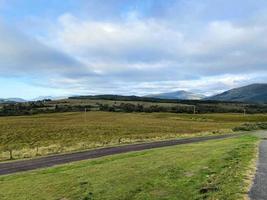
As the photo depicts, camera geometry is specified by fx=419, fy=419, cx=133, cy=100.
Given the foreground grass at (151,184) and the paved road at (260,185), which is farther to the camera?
the foreground grass at (151,184)

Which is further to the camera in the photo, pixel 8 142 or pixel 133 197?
pixel 8 142

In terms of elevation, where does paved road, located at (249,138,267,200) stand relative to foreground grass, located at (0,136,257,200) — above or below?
above

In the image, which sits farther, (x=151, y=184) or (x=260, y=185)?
(x=151, y=184)

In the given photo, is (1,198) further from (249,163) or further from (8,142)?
(8,142)

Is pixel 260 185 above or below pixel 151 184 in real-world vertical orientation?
above

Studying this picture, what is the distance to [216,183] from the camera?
13.8 m

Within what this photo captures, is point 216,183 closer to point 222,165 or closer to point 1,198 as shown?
point 222,165

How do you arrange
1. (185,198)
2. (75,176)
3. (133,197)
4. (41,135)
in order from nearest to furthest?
(185,198), (133,197), (75,176), (41,135)

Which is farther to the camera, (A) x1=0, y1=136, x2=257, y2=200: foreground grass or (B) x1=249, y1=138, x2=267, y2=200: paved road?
(A) x1=0, y1=136, x2=257, y2=200: foreground grass

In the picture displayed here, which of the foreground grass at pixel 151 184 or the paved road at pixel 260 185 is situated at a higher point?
the paved road at pixel 260 185

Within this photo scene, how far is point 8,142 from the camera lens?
200 ft

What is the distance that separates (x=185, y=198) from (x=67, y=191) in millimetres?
5285

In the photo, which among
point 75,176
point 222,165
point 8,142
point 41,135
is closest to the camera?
point 222,165

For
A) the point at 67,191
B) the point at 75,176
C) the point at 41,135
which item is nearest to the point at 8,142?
the point at 41,135
